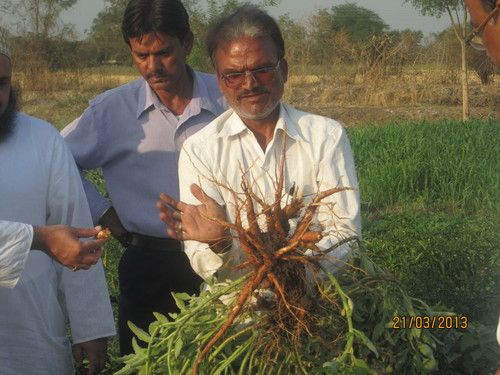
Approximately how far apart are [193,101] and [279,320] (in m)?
1.48

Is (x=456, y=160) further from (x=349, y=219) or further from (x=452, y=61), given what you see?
(x=452, y=61)

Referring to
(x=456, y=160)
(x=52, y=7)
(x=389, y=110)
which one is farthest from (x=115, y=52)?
(x=456, y=160)

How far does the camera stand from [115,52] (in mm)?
36438

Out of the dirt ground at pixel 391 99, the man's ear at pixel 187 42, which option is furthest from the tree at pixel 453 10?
the man's ear at pixel 187 42

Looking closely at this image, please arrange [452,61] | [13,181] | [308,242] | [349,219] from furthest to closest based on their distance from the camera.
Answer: [452,61], [13,181], [349,219], [308,242]

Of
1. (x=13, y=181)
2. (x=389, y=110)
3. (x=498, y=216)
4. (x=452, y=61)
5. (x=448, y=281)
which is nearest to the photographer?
(x=13, y=181)

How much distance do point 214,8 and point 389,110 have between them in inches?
197

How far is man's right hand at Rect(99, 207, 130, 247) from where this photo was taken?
346 cm

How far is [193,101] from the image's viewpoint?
10.9 feet

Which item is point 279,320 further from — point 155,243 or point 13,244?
point 155,243

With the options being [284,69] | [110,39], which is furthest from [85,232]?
[110,39]

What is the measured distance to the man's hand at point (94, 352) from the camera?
282 centimetres

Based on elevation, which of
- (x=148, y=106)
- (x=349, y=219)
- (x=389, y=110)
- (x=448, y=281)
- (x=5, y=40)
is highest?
(x=5, y=40)

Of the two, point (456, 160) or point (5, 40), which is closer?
point (5, 40)
